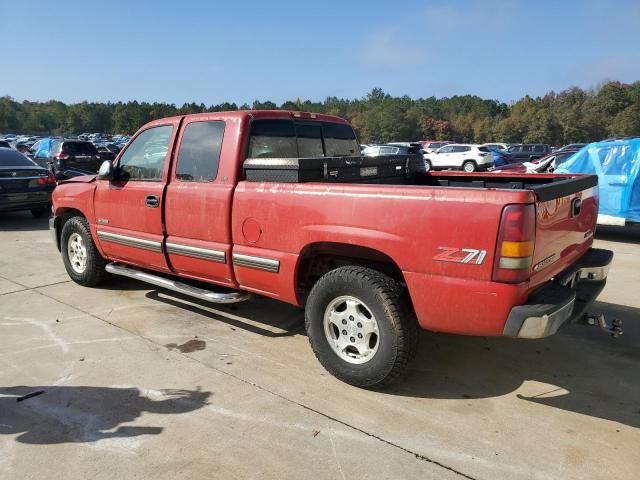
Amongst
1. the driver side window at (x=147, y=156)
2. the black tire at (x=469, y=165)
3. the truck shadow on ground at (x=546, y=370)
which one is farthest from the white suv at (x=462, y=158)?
the truck shadow on ground at (x=546, y=370)

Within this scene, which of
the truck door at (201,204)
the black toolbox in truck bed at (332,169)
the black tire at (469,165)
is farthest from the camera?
the black tire at (469,165)

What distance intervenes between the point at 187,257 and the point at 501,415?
281 centimetres

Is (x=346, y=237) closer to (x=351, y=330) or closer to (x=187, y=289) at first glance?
(x=351, y=330)

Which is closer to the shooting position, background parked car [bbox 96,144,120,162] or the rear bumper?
the rear bumper

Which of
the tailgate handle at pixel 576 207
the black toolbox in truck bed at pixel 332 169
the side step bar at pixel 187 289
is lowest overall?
the side step bar at pixel 187 289

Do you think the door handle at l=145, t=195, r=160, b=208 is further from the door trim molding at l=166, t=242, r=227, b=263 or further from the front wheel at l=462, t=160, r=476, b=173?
the front wheel at l=462, t=160, r=476, b=173

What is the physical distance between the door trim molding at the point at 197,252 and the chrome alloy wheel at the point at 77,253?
5.73 feet

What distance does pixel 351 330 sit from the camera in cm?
349

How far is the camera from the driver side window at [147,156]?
15.6 ft

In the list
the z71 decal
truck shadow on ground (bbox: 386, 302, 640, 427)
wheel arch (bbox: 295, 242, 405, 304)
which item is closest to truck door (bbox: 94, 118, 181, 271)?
wheel arch (bbox: 295, 242, 405, 304)

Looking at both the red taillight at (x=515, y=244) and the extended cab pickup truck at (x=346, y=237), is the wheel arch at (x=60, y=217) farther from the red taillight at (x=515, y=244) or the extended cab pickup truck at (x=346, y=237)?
the red taillight at (x=515, y=244)

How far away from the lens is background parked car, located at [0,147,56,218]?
988 centimetres

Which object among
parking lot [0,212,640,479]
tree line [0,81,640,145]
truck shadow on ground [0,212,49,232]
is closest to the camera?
parking lot [0,212,640,479]

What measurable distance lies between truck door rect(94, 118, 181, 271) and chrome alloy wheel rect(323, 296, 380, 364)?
196 cm
